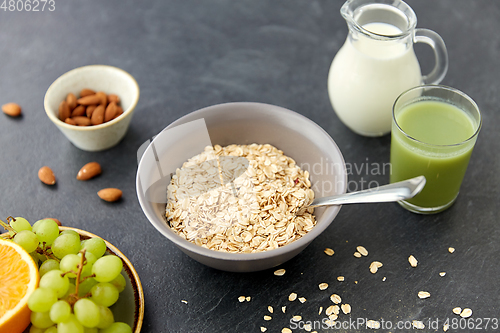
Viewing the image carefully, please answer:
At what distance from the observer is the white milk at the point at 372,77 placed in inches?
49.7

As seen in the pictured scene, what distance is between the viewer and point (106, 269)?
0.93 metres

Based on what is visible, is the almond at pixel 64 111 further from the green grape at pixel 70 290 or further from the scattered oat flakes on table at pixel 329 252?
the scattered oat flakes on table at pixel 329 252

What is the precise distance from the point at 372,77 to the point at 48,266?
3.09ft

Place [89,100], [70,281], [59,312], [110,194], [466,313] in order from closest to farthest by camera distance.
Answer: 1. [59,312]
2. [70,281]
3. [466,313]
4. [110,194]
5. [89,100]

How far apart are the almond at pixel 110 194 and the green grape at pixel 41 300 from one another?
44 centimetres

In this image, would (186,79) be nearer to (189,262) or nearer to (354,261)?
(189,262)

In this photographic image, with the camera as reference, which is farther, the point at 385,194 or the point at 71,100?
the point at 71,100

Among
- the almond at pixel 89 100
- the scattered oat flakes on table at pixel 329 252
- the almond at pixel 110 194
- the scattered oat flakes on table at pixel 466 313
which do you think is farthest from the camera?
the almond at pixel 89 100

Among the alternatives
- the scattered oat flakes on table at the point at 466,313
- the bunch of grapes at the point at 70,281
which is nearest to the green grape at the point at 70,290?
the bunch of grapes at the point at 70,281

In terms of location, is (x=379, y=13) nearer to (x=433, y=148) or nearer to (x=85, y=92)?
(x=433, y=148)

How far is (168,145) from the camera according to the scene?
118 centimetres

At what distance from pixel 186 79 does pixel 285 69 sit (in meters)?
0.35

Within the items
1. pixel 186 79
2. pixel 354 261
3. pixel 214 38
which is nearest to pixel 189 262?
pixel 354 261

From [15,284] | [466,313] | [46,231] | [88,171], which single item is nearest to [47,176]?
[88,171]
